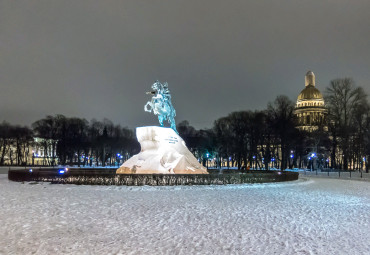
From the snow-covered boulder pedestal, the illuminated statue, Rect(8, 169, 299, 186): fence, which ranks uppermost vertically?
the illuminated statue

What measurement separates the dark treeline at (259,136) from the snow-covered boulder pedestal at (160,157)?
23771 millimetres

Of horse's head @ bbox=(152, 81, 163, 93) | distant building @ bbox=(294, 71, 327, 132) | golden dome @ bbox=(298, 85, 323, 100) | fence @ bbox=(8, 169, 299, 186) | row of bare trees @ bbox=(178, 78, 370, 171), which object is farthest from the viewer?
golden dome @ bbox=(298, 85, 323, 100)

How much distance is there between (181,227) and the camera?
9898 mm

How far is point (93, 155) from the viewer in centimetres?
9225

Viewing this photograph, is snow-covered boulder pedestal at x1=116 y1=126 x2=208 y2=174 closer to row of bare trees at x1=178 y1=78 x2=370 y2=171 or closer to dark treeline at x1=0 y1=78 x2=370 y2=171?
dark treeline at x1=0 y1=78 x2=370 y2=171

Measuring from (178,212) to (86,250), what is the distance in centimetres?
541

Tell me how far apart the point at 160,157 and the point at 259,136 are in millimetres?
45525

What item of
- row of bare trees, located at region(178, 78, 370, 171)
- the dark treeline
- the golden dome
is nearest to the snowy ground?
the dark treeline

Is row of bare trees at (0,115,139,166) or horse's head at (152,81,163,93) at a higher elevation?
horse's head at (152,81,163,93)

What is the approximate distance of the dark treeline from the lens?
2313 inches

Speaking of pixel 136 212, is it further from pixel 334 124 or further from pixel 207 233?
pixel 334 124

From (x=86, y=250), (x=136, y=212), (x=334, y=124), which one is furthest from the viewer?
(x=334, y=124)

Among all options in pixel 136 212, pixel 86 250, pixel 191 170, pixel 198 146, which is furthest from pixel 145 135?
pixel 198 146

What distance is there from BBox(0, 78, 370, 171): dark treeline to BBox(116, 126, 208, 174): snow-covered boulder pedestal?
23.8 m
